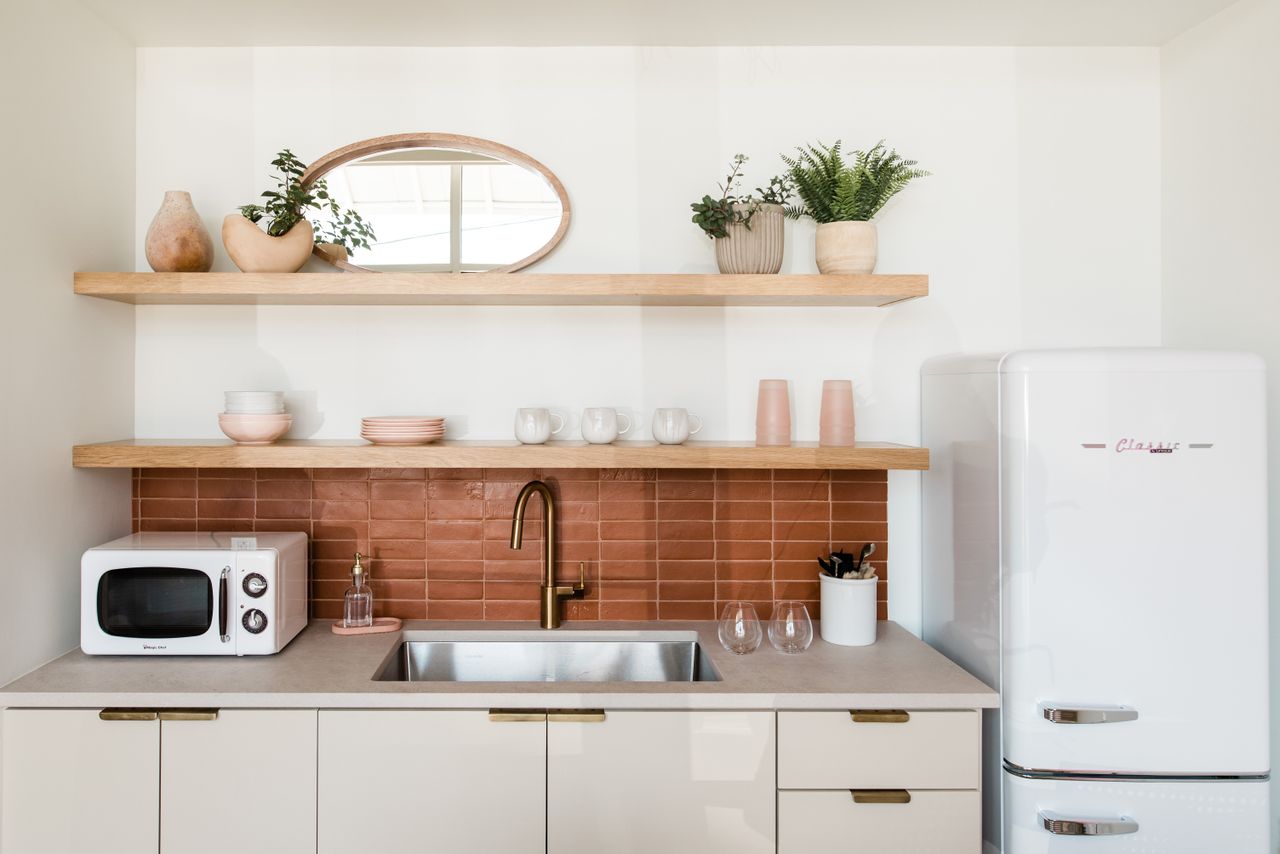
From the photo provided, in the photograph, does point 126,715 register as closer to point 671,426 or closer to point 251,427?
point 251,427

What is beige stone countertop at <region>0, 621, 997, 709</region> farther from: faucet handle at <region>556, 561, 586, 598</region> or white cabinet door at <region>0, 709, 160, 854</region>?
faucet handle at <region>556, 561, 586, 598</region>

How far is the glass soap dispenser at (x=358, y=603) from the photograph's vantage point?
2352mm

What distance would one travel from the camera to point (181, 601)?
2105 millimetres

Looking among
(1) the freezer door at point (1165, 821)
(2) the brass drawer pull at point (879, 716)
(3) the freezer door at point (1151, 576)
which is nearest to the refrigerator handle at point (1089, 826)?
(1) the freezer door at point (1165, 821)

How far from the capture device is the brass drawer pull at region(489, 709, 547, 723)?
1.87 meters

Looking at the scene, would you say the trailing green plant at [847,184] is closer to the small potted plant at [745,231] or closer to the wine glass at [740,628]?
the small potted plant at [745,231]

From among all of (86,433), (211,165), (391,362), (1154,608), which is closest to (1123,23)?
(1154,608)

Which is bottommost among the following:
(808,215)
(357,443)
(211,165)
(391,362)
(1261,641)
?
(1261,641)

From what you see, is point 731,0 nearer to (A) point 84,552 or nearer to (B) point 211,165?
(B) point 211,165

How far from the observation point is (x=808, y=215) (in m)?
2.46

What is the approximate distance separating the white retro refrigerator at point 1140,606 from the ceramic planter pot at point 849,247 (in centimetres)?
55

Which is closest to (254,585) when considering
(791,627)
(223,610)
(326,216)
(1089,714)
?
(223,610)

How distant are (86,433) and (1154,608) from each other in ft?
8.77

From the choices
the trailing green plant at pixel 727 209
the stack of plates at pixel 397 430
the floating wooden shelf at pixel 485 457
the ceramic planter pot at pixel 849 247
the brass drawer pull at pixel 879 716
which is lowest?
the brass drawer pull at pixel 879 716
